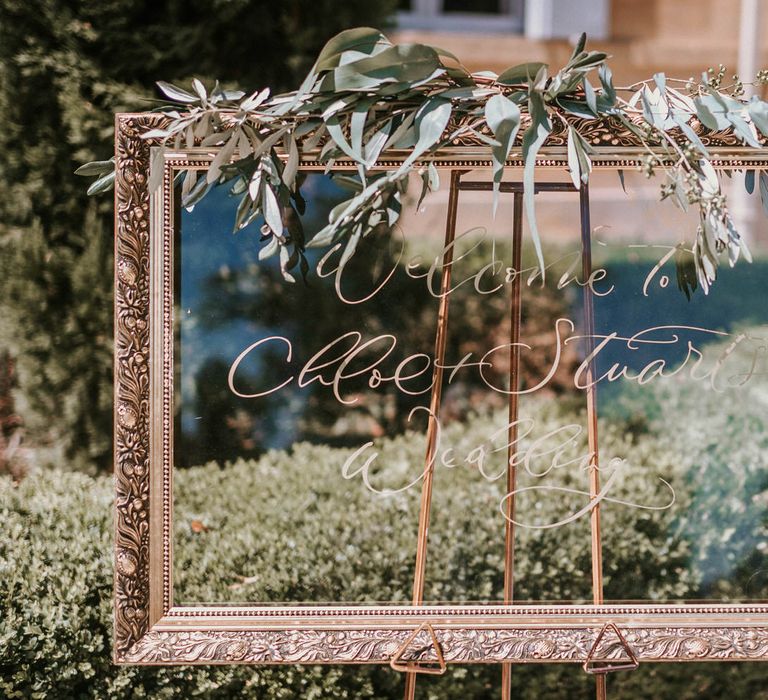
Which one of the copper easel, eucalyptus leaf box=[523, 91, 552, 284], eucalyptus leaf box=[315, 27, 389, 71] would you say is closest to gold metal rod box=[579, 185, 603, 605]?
the copper easel

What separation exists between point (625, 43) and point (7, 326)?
4.37m

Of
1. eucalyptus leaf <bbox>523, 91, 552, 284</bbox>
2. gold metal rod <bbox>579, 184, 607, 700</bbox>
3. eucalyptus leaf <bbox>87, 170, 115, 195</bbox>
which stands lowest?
gold metal rod <bbox>579, 184, 607, 700</bbox>

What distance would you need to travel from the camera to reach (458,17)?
18.8 feet

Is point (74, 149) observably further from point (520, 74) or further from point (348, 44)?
point (520, 74)

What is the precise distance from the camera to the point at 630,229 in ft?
6.74

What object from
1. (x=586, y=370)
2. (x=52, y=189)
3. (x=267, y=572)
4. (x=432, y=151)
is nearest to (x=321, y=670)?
(x=267, y=572)

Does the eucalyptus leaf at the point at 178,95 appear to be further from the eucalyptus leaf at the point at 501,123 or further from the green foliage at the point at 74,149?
the green foliage at the point at 74,149

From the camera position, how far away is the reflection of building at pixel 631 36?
17.2 feet

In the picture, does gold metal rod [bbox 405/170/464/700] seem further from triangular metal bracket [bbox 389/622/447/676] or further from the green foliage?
the green foliage

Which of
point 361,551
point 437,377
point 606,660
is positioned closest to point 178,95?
point 437,377

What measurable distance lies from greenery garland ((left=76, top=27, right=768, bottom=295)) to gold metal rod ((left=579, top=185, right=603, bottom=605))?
192mm

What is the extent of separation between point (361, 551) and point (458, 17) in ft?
15.0

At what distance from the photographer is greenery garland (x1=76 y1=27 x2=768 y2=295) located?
171 cm

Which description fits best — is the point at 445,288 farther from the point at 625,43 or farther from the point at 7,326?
the point at 625,43
